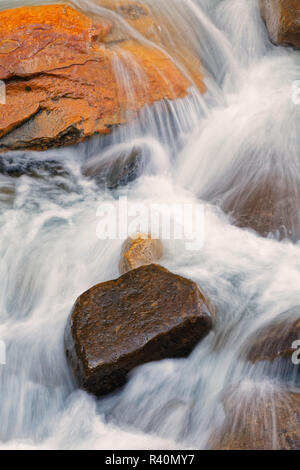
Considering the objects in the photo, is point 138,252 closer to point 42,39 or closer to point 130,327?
point 130,327

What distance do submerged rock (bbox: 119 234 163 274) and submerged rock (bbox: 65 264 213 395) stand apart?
0.49 metres

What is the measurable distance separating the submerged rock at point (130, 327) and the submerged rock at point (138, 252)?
1.59 feet

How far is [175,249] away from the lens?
14.8 feet

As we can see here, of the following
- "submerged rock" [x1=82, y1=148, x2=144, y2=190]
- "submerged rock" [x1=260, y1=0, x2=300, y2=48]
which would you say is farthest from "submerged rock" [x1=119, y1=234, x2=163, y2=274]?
"submerged rock" [x1=260, y1=0, x2=300, y2=48]

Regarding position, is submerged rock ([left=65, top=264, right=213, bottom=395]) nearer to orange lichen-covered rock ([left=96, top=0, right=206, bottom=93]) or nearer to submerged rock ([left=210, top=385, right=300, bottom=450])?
submerged rock ([left=210, top=385, right=300, bottom=450])

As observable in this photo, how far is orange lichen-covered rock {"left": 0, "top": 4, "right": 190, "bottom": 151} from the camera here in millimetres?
5219

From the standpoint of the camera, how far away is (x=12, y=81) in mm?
5258

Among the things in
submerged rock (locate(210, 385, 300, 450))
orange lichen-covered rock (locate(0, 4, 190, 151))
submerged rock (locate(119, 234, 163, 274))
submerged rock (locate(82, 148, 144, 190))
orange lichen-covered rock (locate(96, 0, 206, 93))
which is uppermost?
orange lichen-covered rock (locate(96, 0, 206, 93))

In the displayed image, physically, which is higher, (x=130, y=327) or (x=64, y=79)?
(x=64, y=79)

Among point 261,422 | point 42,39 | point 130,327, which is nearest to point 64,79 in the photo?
point 42,39

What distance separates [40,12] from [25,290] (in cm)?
338

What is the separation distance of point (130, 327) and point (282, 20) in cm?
493

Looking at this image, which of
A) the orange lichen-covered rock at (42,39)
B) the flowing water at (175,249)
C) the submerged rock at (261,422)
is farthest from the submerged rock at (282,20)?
the submerged rock at (261,422)
